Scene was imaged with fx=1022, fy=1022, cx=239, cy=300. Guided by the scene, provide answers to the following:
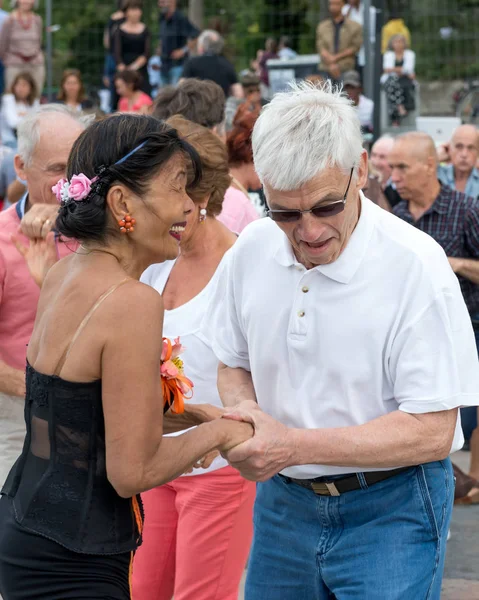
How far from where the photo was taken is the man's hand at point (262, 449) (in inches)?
105

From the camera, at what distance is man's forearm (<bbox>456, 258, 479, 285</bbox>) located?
5.90 m

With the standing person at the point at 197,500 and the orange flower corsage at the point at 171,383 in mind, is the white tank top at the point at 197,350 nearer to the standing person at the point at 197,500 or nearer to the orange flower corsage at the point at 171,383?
the standing person at the point at 197,500

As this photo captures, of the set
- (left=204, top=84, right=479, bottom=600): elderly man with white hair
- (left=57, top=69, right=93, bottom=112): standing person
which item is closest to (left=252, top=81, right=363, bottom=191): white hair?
(left=204, top=84, right=479, bottom=600): elderly man with white hair

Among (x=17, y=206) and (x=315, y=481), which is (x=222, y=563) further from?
(x=17, y=206)

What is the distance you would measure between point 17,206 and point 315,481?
1927 mm

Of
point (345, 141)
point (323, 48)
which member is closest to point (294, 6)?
point (323, 48)

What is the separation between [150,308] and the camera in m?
2.50

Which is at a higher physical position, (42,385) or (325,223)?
(325,223)

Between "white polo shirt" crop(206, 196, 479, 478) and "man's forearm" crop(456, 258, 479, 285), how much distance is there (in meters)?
3.17

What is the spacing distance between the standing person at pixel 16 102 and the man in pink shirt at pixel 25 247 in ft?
30.6

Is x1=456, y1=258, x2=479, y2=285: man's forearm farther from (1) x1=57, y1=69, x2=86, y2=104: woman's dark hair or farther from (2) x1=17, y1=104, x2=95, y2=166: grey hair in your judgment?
(1) x1=57, y1=69, x2=86, y2=104: woman's dark hair

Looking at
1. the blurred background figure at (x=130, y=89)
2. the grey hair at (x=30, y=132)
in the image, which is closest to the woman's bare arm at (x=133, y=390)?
the grey hair at (x=30, y=132)

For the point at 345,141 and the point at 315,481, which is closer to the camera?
the point at 345,141

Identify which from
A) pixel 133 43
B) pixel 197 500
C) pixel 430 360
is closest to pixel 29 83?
pixel 133 43
